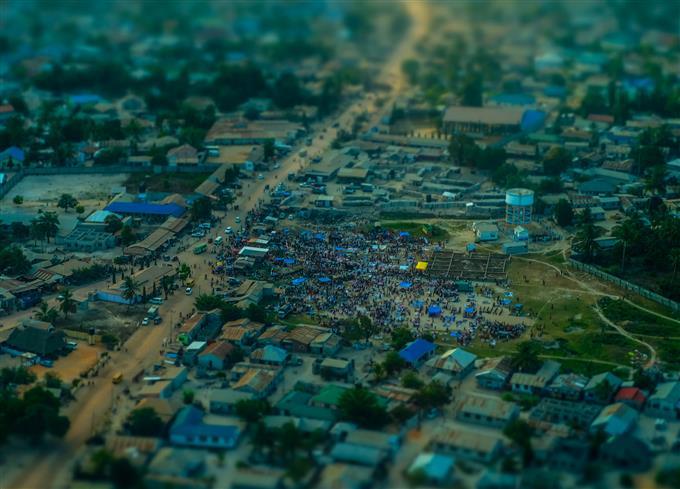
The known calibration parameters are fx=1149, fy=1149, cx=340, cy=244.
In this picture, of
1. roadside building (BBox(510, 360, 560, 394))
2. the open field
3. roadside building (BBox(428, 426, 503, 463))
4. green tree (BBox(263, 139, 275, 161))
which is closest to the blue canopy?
roadside building (BBox(510, 360, 560, 394))

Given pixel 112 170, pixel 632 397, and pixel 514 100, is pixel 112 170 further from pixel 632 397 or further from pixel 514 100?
pixel 632 397

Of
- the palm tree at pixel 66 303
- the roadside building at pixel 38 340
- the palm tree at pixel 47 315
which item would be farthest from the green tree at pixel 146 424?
the palm tree at pixel 66 303

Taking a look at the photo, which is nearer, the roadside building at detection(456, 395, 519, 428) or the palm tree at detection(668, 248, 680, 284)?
the roadside building at detection(456, 395, 519, 428)

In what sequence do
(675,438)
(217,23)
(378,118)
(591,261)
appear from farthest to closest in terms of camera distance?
(217,23), (378,118), (591,261), (675,438)

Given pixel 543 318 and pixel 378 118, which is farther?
pixel 378 118

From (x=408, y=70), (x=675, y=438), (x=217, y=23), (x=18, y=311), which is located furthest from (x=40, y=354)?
(x=217, y=23)

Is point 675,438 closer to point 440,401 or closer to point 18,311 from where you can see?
point 440,401

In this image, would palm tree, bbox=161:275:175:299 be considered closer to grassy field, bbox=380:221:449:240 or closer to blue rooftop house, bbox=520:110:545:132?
grassy field, bbox=380:221:449:240

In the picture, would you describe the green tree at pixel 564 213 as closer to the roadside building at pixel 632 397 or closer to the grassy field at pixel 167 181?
the roadside building at pixel 632 397
